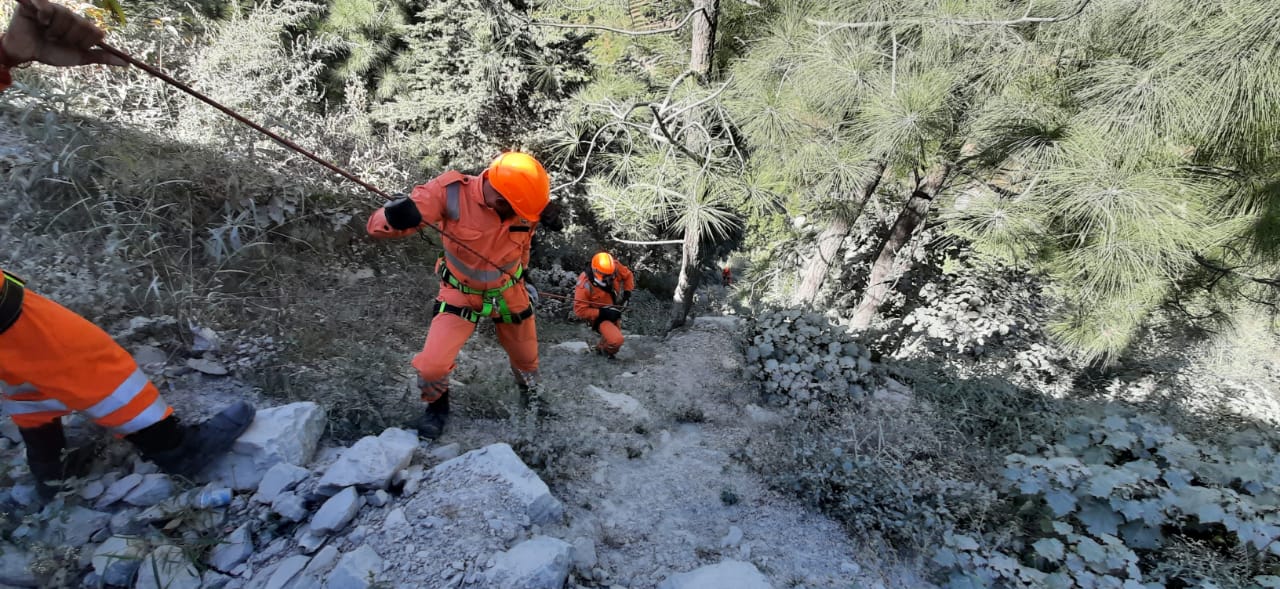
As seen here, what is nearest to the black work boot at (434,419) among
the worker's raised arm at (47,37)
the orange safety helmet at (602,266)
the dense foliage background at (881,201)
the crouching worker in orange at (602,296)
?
the dense foliage background at (881,201)

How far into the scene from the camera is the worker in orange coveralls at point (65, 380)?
148 cm

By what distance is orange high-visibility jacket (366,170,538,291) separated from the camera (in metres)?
2.52

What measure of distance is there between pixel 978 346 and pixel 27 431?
656 cm

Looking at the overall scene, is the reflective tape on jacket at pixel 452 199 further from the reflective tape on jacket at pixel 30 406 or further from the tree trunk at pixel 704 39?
the tree trunk at pixel 704 39

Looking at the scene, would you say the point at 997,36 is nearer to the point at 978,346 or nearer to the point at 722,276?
the point at 978,346

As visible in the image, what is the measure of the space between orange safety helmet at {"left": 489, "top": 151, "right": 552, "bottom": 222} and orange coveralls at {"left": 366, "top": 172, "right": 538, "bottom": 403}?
5.0 inches

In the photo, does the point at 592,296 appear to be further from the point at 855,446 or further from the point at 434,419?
the point at 855,446

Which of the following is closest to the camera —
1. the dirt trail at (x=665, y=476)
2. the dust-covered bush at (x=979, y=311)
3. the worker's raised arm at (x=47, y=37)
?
the worker's raised arm at (x=47, y=37)

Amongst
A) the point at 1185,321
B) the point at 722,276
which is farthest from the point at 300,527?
the point at 722,276

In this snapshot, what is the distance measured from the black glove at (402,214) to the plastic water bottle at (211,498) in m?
1.18

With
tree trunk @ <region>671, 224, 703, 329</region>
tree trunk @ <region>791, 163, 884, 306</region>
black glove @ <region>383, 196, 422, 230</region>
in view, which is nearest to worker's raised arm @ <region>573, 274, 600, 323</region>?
tree trunk @ <region>671, 224, 703, 329</region>

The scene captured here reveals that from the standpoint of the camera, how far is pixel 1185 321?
444 cm

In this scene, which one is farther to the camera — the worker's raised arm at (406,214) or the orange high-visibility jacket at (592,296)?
the orange high-visibility jacket at (592,296)

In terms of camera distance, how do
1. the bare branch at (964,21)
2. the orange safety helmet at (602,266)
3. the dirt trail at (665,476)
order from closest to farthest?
the dirt trail at (665,476)
the bare branch at (964,21)
the orange safety helmet at (602,266)
